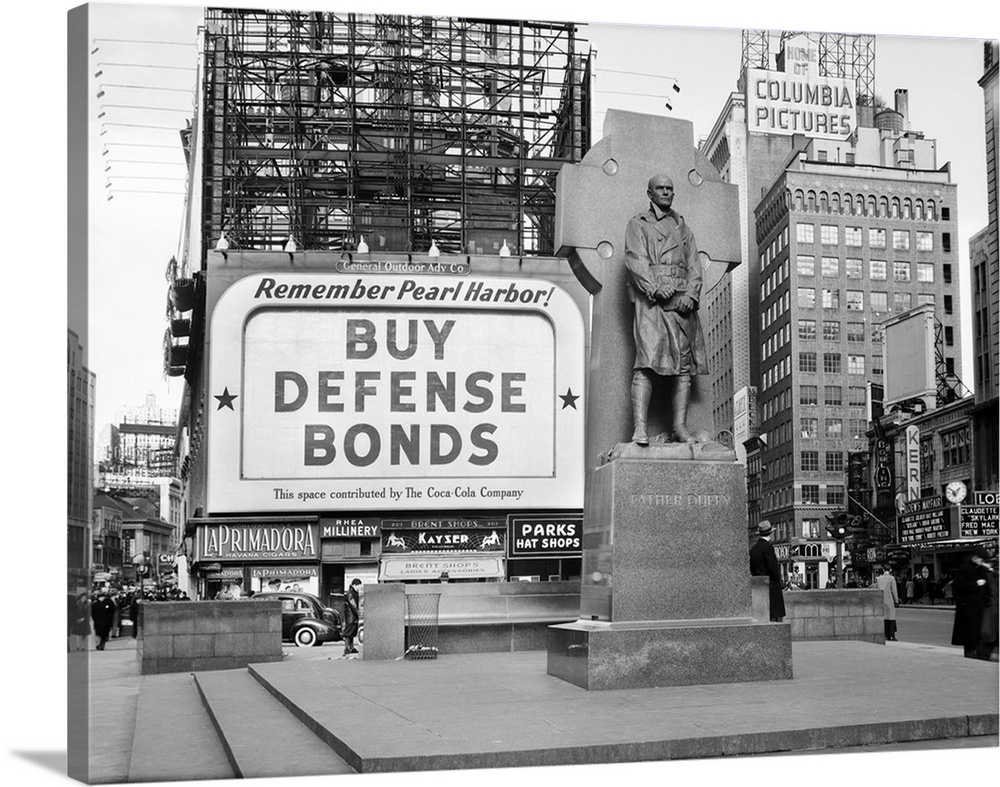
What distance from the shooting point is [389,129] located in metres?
41.0

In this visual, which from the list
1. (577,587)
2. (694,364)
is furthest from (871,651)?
(694,364)

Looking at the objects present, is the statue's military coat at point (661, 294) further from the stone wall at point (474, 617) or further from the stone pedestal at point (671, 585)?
the stone wall at point (474, 617)

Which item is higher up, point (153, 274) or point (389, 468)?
point (153, 274)

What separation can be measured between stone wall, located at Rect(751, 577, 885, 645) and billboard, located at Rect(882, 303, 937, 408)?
22.1 m

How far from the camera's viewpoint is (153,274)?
38406 mm

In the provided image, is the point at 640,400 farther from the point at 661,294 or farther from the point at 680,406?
the point at 661,294

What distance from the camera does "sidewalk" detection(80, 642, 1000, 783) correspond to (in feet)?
26.9

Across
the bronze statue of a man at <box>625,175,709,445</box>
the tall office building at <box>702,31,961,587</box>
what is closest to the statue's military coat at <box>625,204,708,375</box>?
the bronze statue of a man at <box>625,175,709,445</box>

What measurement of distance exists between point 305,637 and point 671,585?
18.5m

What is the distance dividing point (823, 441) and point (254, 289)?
51.2 m

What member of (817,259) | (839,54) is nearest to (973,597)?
(839,54)

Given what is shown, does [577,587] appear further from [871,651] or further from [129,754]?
[129,754]

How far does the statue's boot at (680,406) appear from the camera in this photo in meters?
11.7

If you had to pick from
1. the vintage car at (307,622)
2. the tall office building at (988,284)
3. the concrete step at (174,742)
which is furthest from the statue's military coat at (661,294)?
the vintage car at (307,622)
